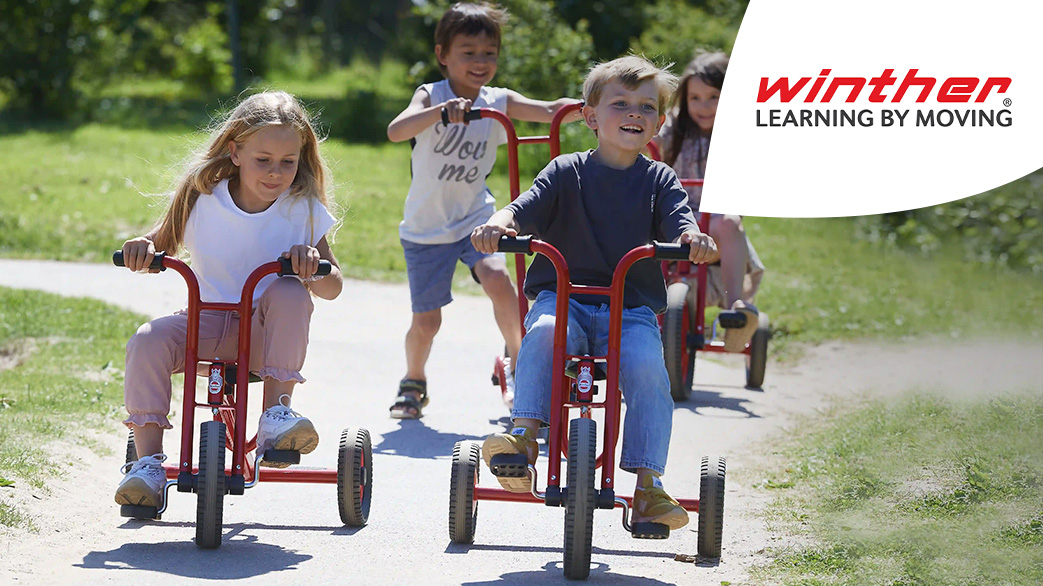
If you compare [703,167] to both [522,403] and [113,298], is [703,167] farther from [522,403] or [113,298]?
[113,298]

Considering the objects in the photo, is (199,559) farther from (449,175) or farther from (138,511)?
(449,175)

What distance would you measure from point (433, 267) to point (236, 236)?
180cm

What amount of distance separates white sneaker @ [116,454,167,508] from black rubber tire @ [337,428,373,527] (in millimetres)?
565

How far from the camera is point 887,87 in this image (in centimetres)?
692

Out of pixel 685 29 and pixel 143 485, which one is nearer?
pixel 143 485

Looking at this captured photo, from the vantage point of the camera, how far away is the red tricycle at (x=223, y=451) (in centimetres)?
392

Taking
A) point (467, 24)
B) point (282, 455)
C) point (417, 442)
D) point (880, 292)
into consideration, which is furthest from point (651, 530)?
point (880, 292)

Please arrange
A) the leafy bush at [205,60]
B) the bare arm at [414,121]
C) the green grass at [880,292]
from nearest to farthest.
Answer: the bare arm at [414,121], the green grass at [880,292], the leafy bush at [205,60]

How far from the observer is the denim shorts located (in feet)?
20.0

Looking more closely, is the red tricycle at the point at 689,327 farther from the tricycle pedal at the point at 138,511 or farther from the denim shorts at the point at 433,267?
the tricycle pedal at the point at 138,511

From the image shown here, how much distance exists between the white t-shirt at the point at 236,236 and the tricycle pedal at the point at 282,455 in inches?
22.4

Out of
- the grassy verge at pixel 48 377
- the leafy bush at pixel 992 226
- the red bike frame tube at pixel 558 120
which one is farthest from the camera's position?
the leafy bush at pixel 992 226

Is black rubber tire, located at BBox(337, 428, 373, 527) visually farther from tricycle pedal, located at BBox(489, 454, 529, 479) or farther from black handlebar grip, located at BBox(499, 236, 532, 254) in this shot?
black handlebar grip, located at BBox(499, 236, 532, 254)

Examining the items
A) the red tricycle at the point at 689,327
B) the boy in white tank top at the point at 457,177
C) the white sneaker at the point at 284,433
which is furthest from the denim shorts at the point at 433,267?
the white sneaker at the point at 284,433
